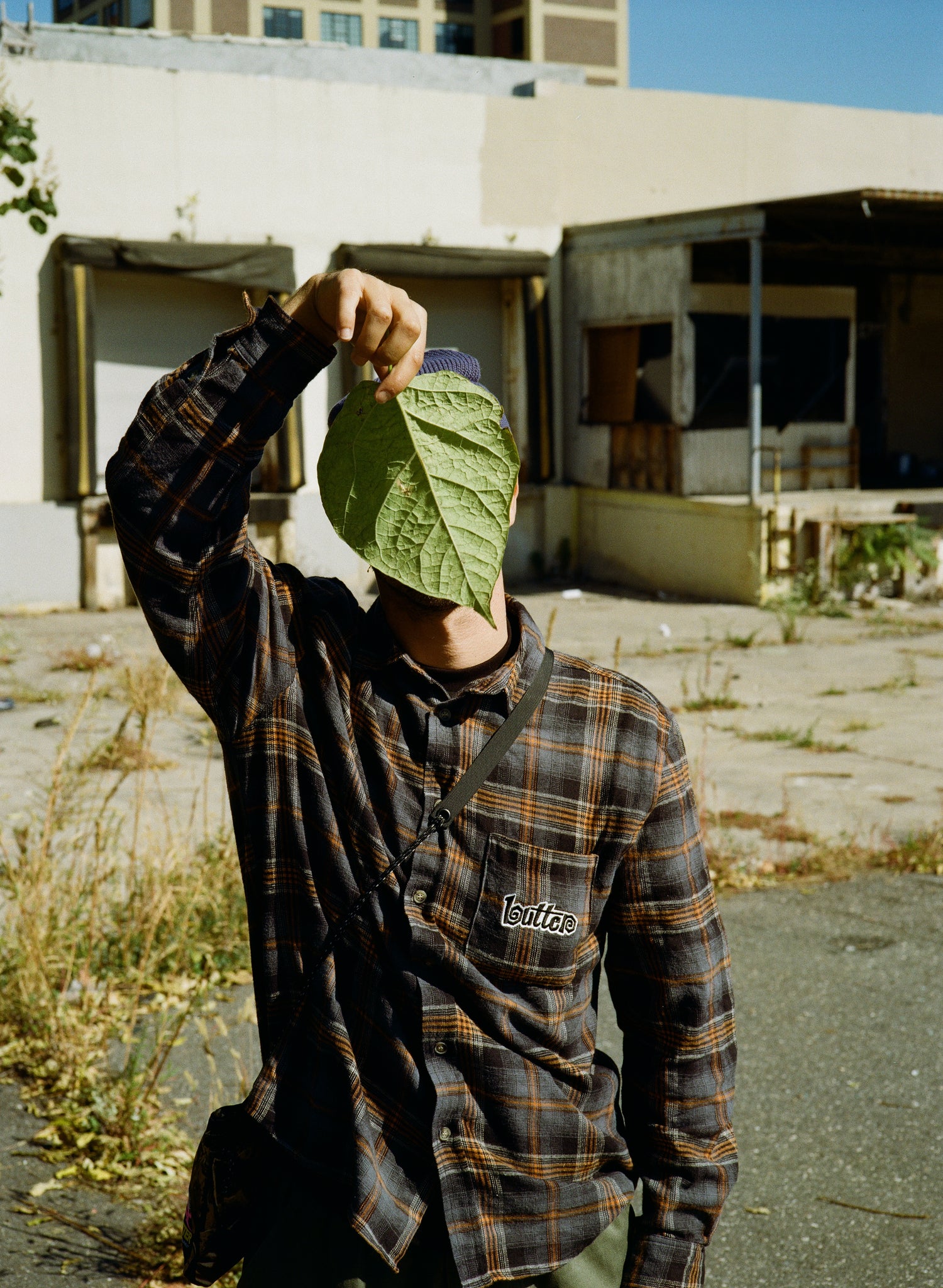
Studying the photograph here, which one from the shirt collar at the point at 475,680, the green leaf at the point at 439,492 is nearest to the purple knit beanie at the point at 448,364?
the green leaf at the point at 439,492

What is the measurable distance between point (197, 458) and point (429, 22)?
86.4 m

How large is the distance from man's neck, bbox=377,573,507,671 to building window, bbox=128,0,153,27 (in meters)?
70.7

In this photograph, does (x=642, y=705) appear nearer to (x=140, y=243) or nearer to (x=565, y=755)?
(x=565, y=755)

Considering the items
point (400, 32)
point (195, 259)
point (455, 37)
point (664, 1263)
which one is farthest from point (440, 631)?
point (400, 32)

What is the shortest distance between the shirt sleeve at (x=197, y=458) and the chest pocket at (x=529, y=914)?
1.60ft

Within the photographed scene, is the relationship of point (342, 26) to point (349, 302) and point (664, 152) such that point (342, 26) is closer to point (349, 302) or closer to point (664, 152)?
point (664, 152)

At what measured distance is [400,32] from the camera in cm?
8188

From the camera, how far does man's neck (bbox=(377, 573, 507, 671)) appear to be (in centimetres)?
180

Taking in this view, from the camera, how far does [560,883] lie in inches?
70.7

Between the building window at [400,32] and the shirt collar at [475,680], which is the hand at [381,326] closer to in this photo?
the shirt collar at [475,680]

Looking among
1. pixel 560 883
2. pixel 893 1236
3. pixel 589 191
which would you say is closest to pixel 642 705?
pixel 560 883

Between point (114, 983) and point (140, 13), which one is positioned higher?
point (140, 13)

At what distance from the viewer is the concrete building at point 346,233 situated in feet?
43.8

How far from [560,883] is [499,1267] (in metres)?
0.47
